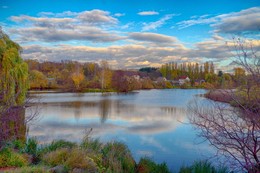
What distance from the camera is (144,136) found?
37.8ft

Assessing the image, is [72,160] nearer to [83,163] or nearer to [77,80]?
Answer: [83,163]

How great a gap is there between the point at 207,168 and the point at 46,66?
256 feet

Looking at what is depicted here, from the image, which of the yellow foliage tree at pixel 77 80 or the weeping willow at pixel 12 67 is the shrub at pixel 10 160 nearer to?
the weeping willow at pixel 12 67

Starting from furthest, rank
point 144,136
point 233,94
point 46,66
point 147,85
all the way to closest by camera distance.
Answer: point 46,66 → point 147,85 → point 144,136 → point 233,94

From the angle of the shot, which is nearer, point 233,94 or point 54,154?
point 233,94

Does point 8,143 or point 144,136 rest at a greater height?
point 8,143

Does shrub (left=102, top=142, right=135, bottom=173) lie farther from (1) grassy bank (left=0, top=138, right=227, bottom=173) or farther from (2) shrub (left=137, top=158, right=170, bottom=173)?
(2) shrub (left=137, top=158, right=170, bottom=173)

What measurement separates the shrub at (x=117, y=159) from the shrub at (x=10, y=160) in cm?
198

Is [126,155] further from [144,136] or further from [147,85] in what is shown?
[147,85]

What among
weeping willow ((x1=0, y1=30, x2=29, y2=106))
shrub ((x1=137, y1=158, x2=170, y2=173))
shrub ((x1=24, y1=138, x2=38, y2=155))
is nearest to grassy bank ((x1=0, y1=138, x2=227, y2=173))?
shrub ((x1=137, y1=158, x2=170, y2=173))

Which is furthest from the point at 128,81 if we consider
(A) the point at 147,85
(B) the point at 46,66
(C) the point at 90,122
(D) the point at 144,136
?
(D) the point at 144,136

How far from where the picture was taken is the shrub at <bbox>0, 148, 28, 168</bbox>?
6164 millimetres

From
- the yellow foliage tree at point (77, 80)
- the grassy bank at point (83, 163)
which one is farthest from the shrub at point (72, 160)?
the yellow foliage tree at point (77, 80)

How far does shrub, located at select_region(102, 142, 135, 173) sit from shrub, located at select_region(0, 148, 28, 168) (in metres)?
1.98
